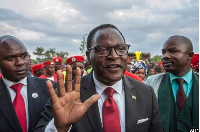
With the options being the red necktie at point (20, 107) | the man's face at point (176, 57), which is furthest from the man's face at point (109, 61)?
the man's face at point (176, 57)

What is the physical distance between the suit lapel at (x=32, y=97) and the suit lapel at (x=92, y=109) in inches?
28.8

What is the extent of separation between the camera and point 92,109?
76.0 inches

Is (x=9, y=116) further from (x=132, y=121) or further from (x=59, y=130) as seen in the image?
(x=132, y=121)

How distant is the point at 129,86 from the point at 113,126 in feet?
1.47

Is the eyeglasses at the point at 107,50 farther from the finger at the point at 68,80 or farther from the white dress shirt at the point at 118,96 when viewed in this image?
the finger at the point at 68,80

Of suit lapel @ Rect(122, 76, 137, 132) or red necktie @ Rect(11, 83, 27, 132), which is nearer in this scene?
suit lapel @ Rect(122, 76, 137, 132)

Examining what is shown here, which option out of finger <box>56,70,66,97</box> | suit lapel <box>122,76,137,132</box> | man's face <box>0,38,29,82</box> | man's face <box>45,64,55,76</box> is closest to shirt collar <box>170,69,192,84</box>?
suit lapel <box>122,76,137,132</box>

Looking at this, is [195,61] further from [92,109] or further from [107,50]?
[92,109]

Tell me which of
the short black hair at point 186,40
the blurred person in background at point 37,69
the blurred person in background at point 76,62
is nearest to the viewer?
the short black hair at point 186,40

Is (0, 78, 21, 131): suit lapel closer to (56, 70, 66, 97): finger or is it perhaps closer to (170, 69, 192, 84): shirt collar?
(56, 70, 66, 97): finger

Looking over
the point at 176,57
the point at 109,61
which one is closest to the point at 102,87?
the point at 109,61

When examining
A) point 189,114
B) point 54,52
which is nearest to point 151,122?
point 189,114

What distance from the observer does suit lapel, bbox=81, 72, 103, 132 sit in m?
1.87

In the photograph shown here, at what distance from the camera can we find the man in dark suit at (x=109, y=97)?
1.88 metres
